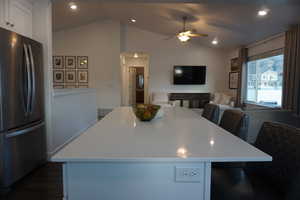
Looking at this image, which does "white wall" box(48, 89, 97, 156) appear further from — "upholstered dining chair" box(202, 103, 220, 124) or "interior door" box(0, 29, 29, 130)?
"upholstered dining chair" box(202, 103, 220, 124)

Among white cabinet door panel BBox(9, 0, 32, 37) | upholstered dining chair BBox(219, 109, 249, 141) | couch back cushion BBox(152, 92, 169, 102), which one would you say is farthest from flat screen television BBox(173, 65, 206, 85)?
upholstered dining chair BBox(219, 109, 249, 141)

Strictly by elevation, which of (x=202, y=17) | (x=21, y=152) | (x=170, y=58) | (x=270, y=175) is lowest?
(x=21, y=152)

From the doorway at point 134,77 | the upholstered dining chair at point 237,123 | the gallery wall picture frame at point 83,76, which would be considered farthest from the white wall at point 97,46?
the upholstered dining chair at point 237,123

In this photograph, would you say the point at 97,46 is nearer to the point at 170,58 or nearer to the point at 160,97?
the point at 170,58

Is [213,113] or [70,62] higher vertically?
[70,62]

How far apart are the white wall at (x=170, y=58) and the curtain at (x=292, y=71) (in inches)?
140

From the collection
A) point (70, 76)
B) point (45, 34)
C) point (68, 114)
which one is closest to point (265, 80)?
point (68, 114)

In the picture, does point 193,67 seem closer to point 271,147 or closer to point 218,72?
point 218,72

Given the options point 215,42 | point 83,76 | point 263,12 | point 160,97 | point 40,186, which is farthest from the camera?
point 160,97

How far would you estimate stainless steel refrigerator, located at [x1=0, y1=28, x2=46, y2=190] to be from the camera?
2.24m

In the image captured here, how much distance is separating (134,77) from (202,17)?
620cm

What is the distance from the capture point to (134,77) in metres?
10.9

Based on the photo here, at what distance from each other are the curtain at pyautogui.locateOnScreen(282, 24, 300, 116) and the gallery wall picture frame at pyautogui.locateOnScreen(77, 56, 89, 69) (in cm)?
598

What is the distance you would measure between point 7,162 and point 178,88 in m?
6.50
